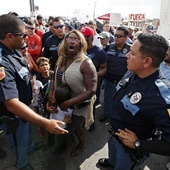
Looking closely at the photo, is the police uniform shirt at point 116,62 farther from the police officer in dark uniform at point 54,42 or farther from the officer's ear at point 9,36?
the officer's ear at point 9,36

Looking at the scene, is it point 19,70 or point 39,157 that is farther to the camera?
point 39,157

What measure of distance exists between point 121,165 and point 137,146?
49cm

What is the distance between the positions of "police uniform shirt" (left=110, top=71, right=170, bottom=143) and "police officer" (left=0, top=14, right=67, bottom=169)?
0.58m

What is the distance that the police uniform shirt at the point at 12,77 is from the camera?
1516 mm

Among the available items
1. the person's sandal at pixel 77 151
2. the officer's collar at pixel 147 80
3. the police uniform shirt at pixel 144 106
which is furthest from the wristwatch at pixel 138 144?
the person's sandal at pixel 77 151

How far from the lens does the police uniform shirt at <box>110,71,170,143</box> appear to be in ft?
4.18

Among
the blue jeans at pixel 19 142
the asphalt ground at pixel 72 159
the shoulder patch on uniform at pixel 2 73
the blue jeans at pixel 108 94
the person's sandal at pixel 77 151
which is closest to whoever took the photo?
the shoulder patch on uniform at pixel 2 73

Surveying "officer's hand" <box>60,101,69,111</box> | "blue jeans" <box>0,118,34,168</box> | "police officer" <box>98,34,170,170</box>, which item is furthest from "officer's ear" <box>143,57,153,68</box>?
"blue jeans" <box>0,118,34,168</box>

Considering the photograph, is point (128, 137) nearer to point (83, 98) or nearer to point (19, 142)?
point (83, 98)

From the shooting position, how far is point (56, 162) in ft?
8.30

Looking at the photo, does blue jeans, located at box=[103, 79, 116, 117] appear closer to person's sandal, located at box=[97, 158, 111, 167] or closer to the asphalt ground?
the asphalt ground

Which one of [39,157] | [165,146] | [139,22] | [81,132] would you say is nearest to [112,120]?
[165,146]

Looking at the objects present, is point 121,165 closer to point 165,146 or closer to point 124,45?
point 165,146

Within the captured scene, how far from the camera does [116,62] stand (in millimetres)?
3275
